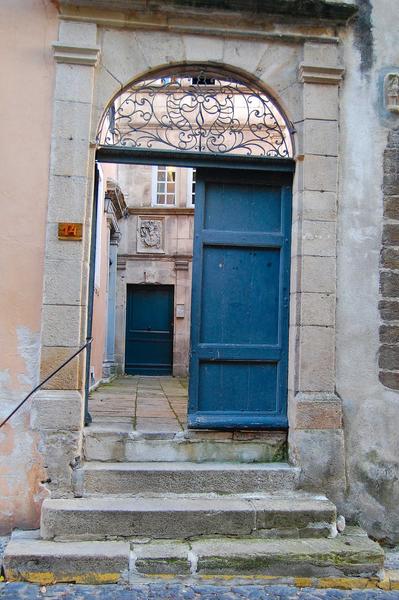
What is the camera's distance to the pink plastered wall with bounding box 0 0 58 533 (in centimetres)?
448

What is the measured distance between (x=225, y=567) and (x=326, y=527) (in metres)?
0.87

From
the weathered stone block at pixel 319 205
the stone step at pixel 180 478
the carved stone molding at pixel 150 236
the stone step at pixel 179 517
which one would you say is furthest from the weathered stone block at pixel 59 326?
the carved stone molding at pixel 150 236

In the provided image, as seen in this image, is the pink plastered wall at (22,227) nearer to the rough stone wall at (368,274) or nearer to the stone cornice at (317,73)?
the stone cornice at (317,73)

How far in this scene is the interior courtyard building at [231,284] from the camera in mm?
4465

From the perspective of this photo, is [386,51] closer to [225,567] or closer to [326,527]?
[326,527]

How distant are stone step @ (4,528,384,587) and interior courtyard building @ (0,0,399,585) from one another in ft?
0.23

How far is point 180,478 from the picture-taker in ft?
14.9

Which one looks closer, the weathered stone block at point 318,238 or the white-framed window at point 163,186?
the weathered stone block at point 318,238

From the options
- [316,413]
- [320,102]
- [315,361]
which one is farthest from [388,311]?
[320,102]

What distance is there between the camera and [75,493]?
4434 mm

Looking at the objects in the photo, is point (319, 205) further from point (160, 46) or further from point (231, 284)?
point (160, 46)

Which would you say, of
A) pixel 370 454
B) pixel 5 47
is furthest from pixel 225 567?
pixel 5 47

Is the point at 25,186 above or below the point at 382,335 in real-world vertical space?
above

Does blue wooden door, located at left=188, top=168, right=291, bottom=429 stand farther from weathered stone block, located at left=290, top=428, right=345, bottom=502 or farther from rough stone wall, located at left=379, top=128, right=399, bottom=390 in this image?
rough stone wall, located at left=379, top=128, right=399, bottom=390
